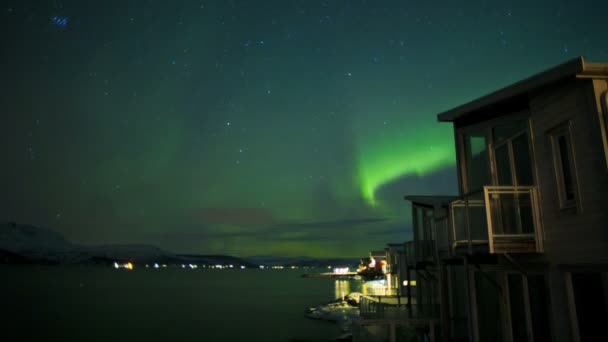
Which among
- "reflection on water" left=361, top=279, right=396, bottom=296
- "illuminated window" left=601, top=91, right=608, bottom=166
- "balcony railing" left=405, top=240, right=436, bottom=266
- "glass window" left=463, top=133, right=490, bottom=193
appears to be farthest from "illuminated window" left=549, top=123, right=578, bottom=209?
"reflection on water" left=361, top=279, right=396, bottom=296

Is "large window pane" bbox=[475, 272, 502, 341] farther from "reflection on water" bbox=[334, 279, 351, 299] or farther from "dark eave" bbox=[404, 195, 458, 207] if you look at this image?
"reflection on water" bbox=[334, 279, 351, 299]

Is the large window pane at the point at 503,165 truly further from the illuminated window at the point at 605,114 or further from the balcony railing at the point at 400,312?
the balcony railing at the point at 400,312

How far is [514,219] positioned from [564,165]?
2.25 meters

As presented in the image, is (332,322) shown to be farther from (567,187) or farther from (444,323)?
(567,187)

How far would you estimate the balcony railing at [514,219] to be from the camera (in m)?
10.1

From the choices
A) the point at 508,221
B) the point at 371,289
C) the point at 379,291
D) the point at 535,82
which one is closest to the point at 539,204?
the point at 508,221

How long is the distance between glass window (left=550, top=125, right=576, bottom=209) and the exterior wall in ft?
0.42

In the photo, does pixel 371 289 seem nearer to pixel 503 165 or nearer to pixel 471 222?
pixel 471 222

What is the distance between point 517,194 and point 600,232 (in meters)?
2.62

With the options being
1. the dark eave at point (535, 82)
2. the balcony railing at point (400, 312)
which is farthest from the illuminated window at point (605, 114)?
the balcony railing at point (400, 312)

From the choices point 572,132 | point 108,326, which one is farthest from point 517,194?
point 108,326

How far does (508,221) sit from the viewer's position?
11547 mm

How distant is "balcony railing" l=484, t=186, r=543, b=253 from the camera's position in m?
10.1

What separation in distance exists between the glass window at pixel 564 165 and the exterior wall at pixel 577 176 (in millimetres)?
127
